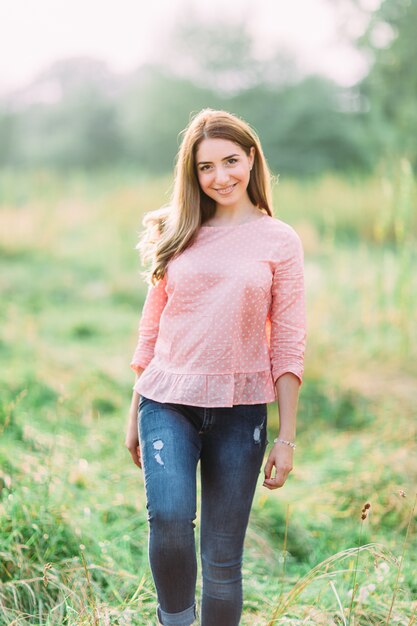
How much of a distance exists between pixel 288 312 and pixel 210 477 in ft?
1.79

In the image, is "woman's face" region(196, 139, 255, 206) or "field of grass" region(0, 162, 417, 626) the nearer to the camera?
"woman's face" region(196, 139, 255, 206)

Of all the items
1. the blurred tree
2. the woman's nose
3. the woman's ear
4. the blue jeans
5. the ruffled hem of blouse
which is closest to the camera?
the blue jeans

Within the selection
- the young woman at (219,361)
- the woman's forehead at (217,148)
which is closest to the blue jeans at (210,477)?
the young woman at (219,361)

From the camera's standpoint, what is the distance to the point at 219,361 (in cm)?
219

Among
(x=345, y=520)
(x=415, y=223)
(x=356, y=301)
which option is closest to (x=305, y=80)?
(x=415, y=223)

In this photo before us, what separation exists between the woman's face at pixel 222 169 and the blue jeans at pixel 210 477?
67 cm

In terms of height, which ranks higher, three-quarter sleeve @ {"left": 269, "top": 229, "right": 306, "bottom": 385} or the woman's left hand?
three-quarter sleeve @ {"left": 269, "top": 229, "right": 306, "bottom": 385}

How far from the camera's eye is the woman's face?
2289 mm

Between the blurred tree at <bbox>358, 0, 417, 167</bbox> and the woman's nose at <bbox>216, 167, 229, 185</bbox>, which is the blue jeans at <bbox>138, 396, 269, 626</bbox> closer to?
the woman's nose at <bbox>216, 167, 229, 185</bbox>

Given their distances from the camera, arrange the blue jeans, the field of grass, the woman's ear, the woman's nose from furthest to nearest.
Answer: the field of grass
the woman's ear
the woman's nose
the blue jeans

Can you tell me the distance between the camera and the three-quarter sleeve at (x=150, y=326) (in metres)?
2.40

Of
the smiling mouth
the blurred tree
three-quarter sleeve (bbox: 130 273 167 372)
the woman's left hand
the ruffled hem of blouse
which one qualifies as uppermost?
the blurred tree

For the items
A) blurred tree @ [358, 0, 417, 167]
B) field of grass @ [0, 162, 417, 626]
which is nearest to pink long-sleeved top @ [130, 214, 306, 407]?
field of grass @ [0, 162, 417, 626]

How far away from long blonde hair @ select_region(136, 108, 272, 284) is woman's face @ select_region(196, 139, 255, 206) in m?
0.02
